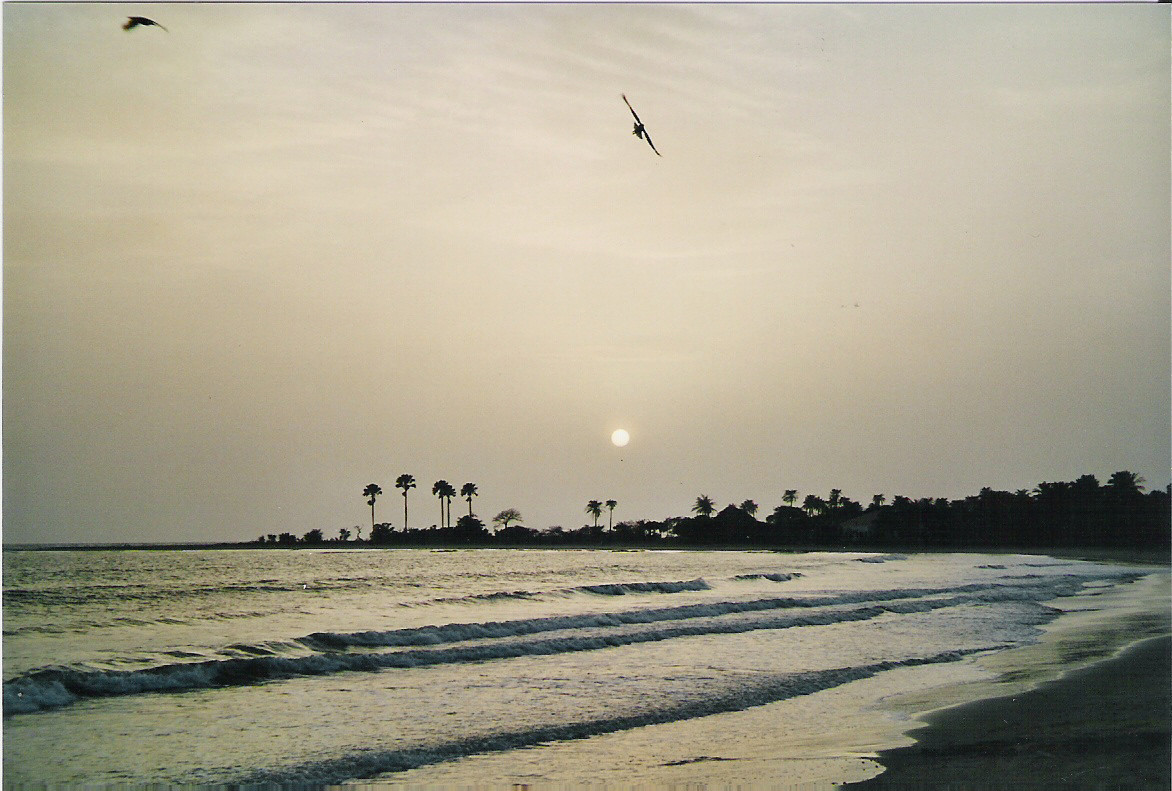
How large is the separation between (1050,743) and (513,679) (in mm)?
8384

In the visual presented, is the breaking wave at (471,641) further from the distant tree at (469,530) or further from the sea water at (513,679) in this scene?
the distant tree at (469,530)

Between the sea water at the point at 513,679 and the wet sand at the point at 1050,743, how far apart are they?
0.51 metres

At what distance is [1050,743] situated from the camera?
9695 millimetres

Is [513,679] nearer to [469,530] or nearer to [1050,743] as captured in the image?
[1050,743]

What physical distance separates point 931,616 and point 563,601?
12130mm

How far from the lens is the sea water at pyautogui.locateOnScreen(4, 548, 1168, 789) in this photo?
9.66 m

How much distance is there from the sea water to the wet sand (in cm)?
51

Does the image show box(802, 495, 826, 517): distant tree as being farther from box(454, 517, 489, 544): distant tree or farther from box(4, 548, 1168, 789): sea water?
box(4, 548, 1168, 789): sea water

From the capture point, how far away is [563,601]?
31312mm

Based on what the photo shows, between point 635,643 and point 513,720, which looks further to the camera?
point 635,643

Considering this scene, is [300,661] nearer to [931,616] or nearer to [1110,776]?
[1110,776]

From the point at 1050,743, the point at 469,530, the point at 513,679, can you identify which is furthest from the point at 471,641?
the point at 469,530

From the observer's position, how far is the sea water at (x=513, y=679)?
9656 mm

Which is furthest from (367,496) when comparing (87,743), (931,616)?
(87,743)
